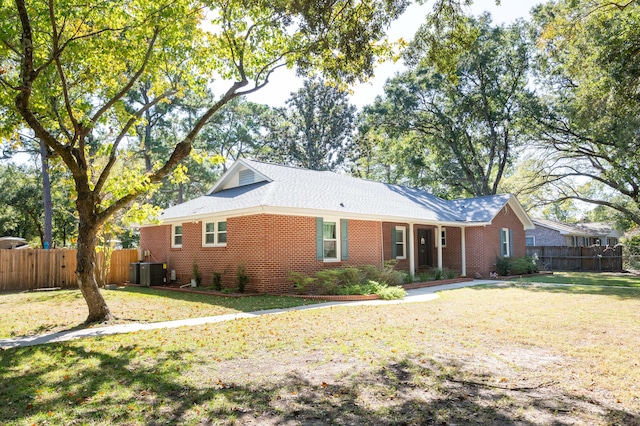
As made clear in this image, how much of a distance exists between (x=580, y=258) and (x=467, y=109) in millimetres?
12726

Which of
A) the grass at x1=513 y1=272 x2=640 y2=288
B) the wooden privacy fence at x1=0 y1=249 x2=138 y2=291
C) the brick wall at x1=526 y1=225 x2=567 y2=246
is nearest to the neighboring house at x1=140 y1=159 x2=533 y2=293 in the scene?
the grass at x1=513 y1=272 x2=640 y2=288

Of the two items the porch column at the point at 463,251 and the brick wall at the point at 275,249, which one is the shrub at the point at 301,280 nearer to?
the brick wall at the point at 275,249

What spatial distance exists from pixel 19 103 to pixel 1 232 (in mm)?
33319

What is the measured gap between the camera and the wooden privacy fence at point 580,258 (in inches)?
1137

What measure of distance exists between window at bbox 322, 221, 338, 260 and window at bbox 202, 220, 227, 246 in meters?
3.59

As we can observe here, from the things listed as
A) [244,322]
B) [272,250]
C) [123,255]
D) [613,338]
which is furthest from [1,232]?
[613,338]

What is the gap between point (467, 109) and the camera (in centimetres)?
3088

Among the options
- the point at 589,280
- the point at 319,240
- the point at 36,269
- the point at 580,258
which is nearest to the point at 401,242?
the point at 319,240

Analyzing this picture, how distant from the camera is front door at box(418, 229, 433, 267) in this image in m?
22.3

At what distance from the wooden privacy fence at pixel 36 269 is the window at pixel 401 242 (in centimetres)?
1307

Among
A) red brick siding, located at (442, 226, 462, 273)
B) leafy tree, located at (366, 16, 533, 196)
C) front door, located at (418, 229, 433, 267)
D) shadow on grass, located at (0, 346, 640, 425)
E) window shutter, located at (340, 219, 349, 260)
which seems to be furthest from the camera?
leafy tree, located at (366, 16, 533, 196)

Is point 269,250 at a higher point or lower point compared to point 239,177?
lower

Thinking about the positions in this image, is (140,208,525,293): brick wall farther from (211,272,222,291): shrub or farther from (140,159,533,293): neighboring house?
(211,272,222,291): shrub

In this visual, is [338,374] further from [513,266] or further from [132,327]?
[513,266]
